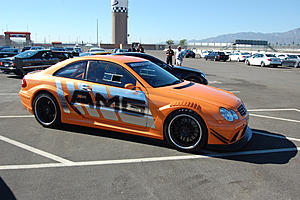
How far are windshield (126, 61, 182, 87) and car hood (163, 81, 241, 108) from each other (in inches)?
10.2

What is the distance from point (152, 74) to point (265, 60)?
26293 mm

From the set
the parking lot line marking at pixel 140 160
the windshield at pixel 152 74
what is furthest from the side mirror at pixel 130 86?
the parking lot line marking at pixel 140 160

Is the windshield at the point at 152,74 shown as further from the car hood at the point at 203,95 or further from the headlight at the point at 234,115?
the headlight at the point at 234,115

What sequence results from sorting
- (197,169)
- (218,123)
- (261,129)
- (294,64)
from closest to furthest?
(197,169), (218,123), (261,129), (294,64)

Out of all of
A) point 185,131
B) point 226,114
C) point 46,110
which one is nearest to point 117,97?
point 185,131

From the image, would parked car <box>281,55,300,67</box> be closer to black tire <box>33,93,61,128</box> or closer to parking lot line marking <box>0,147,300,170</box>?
parking lot line marking <box>0,147,300,170</box>

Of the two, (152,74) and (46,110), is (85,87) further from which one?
(152,74)

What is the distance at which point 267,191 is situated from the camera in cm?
346

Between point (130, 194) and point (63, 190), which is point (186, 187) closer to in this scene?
point (130, 194)

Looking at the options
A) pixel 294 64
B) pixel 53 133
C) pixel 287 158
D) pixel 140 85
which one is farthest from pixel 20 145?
pixel 294 64

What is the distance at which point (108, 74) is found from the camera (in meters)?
5.21

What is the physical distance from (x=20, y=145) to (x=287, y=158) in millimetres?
4576

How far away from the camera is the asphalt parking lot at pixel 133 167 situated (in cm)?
339

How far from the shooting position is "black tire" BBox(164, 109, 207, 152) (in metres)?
4.48
